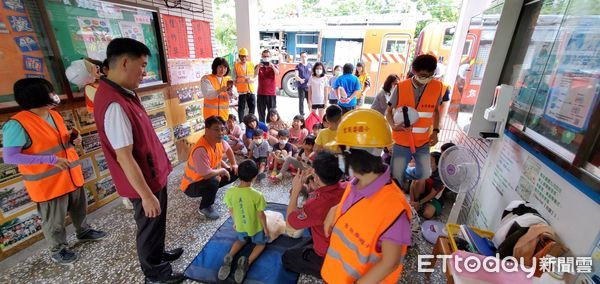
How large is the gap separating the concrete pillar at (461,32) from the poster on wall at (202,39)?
16.8ft

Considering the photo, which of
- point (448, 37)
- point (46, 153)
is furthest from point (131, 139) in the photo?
point (448, 37)

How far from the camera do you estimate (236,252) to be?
242 cm

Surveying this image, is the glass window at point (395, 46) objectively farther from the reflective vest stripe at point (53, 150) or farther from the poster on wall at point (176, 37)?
the reflective vest stripe at point (53, 150)

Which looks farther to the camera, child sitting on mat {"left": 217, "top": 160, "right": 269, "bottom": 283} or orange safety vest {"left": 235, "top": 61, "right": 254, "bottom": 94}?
orange safety vest {"left": 235, "top": 61, "right": 254, "bottom": 94}

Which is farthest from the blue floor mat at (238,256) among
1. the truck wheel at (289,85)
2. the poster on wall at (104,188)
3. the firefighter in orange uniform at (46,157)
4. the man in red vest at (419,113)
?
the truck wheel at (289,85)

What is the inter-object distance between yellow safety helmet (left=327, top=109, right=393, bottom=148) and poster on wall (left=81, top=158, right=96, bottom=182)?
3220 millimetres

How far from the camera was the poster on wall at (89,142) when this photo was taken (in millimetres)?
2984

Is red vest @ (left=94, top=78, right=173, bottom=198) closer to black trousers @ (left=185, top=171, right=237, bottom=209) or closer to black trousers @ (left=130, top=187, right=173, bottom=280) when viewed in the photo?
black trousers @ (left=130, top=187, right=173, bottom=280)

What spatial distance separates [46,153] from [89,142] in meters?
0.95

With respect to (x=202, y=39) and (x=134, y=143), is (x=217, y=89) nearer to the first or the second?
(x=202, y=39)

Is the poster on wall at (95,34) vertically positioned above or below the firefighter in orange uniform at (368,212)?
above

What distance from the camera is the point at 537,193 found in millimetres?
1818

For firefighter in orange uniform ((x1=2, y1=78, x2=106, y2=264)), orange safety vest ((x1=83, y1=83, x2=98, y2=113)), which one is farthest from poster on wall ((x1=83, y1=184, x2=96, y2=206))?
orange safety vest ((x1=83, y1=83, x2=98, y2=113))

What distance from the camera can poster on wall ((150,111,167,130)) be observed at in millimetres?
3898
